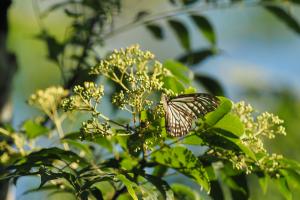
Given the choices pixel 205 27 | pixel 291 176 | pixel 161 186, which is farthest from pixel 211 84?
pixel 161 186

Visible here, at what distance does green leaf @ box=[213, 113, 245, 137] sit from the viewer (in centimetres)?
212

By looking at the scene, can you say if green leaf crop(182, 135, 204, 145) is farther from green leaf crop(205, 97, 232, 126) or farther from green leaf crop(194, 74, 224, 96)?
green leaf crop(194, 74, 224, 96)

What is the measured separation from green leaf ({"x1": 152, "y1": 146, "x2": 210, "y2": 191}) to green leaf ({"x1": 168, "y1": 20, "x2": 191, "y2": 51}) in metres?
1.21

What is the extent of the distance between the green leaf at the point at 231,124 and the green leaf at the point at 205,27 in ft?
3.99

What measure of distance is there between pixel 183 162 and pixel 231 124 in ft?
0.75

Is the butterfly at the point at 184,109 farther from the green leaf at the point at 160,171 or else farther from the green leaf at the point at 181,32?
the green leaf at the point at 181,32

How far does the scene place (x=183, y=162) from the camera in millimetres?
2266

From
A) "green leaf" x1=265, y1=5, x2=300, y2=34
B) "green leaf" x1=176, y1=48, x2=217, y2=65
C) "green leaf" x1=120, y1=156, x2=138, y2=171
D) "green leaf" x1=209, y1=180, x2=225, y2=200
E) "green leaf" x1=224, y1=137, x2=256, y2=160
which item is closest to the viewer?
"green leaf" x1=224, y1=137, x2=256, y2=160

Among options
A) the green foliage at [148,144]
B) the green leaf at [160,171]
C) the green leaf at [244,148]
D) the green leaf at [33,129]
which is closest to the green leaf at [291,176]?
the green foliage at [148,144]

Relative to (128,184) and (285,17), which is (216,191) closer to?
(128,184)

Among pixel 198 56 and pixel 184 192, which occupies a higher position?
pixel 198 56

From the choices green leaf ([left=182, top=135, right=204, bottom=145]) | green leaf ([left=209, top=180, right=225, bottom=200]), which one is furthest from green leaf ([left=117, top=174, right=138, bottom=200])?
green leaf ([left=209, top=180, right=225, bottom=200])

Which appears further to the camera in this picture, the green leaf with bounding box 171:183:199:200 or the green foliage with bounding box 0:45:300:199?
the green leaf with bounding box 171:183:199:200

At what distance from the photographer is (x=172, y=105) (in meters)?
2.13
